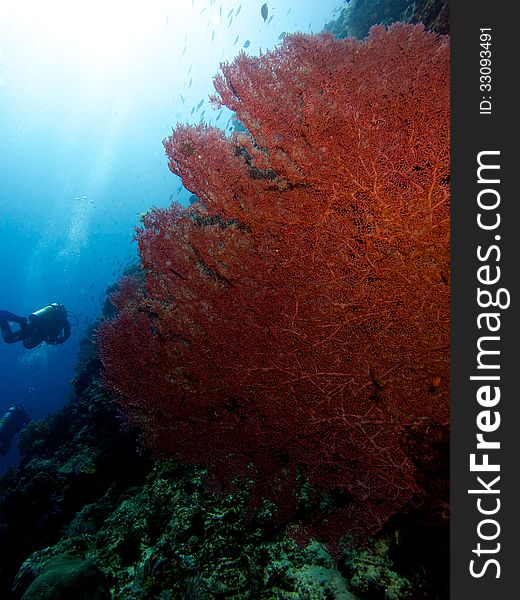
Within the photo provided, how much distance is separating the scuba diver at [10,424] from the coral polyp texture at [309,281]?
17.4 metres

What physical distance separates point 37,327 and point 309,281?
15.6m

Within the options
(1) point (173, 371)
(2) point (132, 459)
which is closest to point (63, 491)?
(2) point (132, 459)

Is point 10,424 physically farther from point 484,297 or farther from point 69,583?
point 484,297

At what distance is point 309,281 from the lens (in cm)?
276

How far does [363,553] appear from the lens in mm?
2857

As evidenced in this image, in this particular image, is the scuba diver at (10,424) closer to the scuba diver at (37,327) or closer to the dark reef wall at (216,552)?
the scuba diver at (37,327)

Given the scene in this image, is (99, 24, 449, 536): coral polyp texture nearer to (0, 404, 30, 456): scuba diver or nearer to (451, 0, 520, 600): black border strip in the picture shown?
(451, 0, 520, 600): black border strip

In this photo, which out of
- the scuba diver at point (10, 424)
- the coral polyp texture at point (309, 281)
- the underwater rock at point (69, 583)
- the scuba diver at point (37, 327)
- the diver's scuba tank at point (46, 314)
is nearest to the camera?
the coral polyp texture at point (309, 281)

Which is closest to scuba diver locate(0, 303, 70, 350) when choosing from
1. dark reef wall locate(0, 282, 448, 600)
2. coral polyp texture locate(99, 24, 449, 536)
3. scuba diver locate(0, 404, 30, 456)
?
scuba diver locate(0, 404, 30, 456)

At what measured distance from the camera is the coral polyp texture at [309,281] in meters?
2.28

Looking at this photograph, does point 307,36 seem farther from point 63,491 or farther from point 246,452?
point 63,491

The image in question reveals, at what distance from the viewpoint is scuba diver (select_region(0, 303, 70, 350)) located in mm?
13641

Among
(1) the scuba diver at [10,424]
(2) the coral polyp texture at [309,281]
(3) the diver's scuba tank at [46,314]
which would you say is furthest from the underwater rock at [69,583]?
(1) the scuba diver at [10,424]

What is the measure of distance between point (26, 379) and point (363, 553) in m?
84.9
